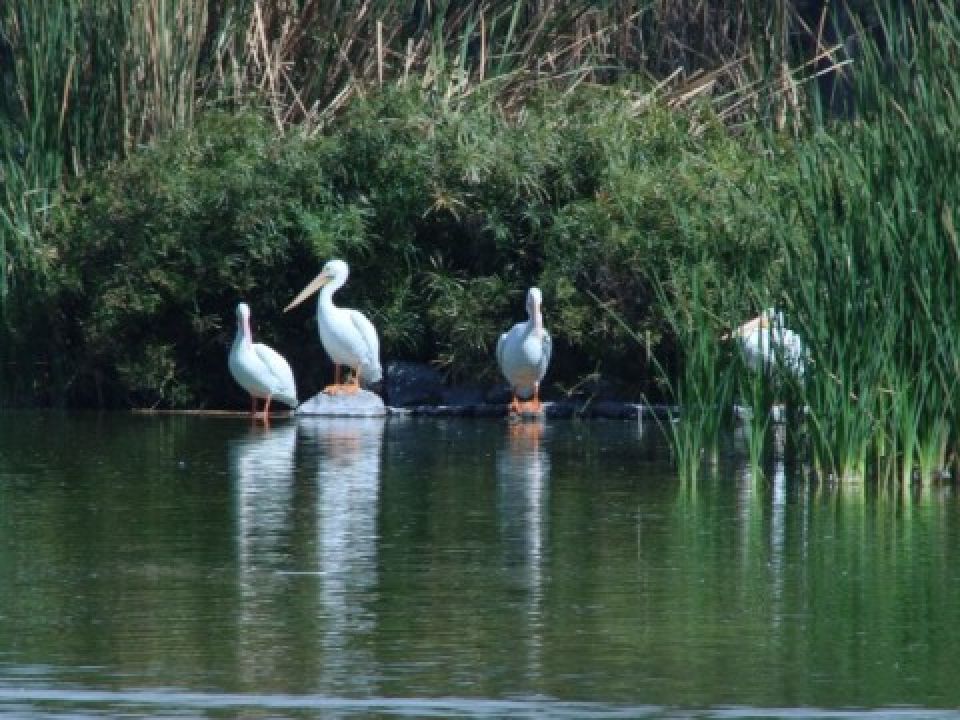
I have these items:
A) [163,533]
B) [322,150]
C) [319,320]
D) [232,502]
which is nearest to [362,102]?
[322,150]

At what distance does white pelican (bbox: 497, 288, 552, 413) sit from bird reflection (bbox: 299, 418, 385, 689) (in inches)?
38.0

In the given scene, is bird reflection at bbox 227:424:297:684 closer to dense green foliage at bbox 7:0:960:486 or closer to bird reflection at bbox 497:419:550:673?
bird reflection at bbox 497:419:550:673

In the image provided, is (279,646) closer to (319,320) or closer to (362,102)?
(319,320)

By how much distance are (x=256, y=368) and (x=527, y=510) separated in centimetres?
577

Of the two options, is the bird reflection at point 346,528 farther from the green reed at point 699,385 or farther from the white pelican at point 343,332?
the green reed at point 699,385

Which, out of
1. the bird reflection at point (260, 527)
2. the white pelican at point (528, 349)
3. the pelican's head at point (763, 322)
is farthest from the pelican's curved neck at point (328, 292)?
the pelican's head at point (763, 322)

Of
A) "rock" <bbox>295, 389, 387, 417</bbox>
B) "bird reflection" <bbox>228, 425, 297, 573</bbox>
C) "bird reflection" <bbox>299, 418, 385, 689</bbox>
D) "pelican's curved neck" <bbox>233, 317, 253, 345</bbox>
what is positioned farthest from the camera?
"rock" <bbox>295, 389, 387, 417</bbox>

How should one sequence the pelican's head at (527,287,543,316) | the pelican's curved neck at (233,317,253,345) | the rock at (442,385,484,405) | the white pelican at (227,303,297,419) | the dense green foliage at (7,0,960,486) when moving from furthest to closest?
the rock at (442,385,484,405), the dense green foliage at (7,0,960,486), the pelican's curved neck at (233,317,253,345), the white pelican at (227,303,297,419), the pelican's head at (527,287,543,316)

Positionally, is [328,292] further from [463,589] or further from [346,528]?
[463,589]

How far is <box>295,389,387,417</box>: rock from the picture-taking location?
17.4m

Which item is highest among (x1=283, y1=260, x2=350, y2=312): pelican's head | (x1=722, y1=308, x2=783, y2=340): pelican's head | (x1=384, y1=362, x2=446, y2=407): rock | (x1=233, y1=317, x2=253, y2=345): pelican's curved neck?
(x1=283, y1=260, x2=350, y2=312): pelican's head

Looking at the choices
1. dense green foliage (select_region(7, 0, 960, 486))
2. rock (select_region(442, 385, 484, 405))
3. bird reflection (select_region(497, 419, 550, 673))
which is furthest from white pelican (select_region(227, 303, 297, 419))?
bird reflection (select_region(497, 419, 550, 673))

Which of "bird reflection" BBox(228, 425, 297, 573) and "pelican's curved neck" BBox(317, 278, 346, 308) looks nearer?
"bird reflection" BBox(228, 425, 297, 573)

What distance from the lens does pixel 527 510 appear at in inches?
459
